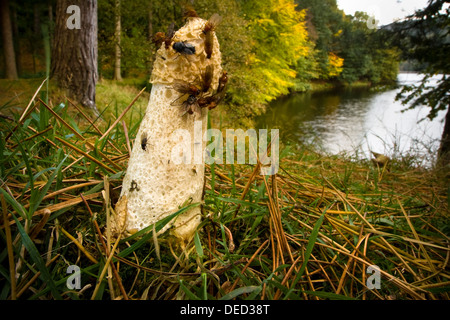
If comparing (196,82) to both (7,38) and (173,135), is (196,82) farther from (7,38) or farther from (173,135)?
(7,38)

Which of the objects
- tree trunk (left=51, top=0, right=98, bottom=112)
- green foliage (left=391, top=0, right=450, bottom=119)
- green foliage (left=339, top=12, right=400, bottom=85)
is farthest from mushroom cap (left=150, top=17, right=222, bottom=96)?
green foliage (left=339, top=12, right=400, bottom=85)

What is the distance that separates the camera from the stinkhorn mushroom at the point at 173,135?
0.79m

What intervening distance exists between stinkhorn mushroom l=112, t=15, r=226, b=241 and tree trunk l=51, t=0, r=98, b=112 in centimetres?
369

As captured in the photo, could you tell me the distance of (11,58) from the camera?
34.1 ft

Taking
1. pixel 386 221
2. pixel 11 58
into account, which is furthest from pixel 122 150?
pixel 11 58

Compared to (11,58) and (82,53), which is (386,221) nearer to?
(82,53)

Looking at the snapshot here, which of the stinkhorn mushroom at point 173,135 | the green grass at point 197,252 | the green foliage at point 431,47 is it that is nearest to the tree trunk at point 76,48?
the green grass at point 197,252

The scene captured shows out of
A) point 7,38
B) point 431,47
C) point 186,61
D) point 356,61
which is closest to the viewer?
point 186,61

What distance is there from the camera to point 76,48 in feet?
12.5

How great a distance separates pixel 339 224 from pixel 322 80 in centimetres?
3667

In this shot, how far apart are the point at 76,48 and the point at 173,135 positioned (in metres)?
3.96

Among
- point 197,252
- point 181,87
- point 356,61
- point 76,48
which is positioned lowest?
point 197,252

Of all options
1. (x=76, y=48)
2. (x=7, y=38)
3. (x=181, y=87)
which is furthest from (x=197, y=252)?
(x=7, y=38)

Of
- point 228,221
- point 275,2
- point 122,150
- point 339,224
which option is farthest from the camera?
point 275,2
